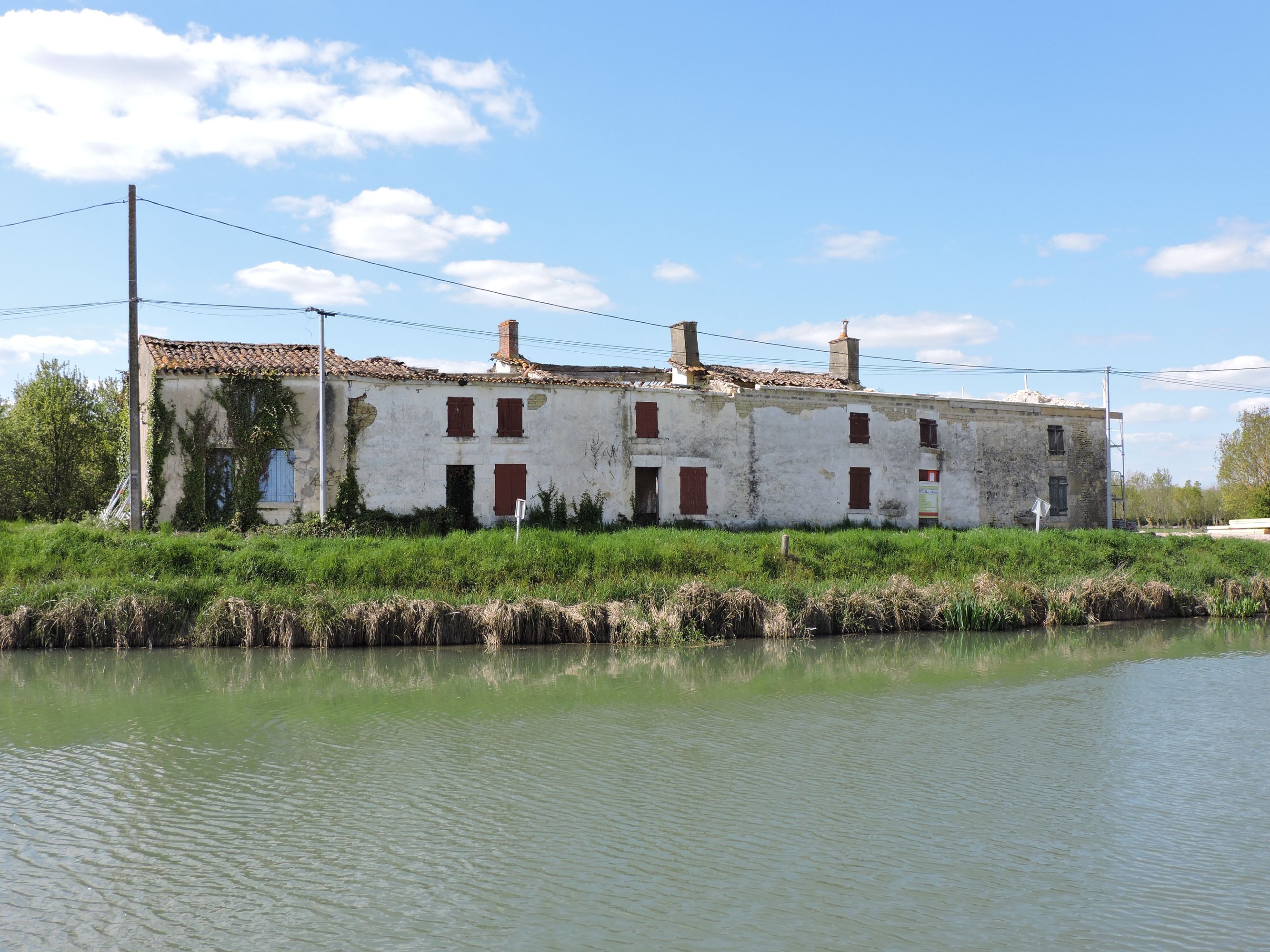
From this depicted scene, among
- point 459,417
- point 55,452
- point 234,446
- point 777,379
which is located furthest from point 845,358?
point 55,452

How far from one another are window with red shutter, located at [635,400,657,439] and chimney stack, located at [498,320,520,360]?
250 inches

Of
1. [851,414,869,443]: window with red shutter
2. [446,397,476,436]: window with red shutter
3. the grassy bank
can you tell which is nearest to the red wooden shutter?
the grassy bank

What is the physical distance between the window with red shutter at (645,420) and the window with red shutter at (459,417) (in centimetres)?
508

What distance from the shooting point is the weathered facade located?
26.9 m

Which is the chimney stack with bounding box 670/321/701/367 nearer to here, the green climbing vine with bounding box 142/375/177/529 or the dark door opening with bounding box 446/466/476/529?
the dark door opening with bounding box 446/466/476/529

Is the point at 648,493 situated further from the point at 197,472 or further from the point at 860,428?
the point at 197,472

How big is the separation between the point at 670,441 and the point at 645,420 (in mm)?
1033

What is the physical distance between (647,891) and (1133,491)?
246 ft

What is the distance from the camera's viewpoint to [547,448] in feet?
95.3

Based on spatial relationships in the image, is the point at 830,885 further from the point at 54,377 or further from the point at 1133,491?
the point at 1133,491

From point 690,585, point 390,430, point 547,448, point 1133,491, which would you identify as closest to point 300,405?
point 390,430

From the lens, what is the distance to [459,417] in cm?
2825

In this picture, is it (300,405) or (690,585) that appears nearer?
(690,585)

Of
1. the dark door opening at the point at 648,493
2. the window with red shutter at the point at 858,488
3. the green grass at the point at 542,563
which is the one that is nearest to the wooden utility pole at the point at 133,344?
the green grass at the point at 542,563
